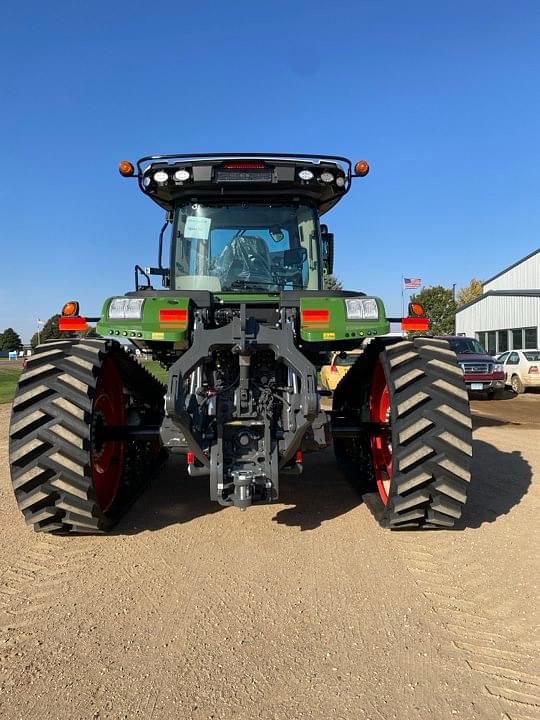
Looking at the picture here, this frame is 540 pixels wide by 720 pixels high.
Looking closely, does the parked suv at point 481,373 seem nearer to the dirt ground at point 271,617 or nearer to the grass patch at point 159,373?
the grass patch at point 159,373

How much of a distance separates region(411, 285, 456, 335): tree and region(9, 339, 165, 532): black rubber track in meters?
55.0

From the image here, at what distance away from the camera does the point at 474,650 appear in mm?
2865

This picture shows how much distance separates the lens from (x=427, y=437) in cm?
421

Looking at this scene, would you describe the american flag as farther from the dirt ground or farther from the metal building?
the dirt ground

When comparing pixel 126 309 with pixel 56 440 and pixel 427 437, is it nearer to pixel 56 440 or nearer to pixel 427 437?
pixel 56 440

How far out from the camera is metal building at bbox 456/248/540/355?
29047 mm

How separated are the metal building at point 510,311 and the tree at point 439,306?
61.3 ft

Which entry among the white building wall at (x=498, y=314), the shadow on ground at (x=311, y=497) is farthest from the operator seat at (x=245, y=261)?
the white building wall at (x=498, y=314)

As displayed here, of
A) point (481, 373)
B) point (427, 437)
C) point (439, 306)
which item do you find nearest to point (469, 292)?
point (439, 306)

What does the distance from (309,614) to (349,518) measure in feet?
6.05

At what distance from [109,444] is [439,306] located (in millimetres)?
58290

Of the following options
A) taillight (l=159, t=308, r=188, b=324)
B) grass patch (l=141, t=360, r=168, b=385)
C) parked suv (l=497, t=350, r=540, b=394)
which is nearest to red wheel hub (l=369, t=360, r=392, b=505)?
taillight (l=159, t=308, r=188, b=324)

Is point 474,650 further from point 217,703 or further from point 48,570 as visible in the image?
point 48,570

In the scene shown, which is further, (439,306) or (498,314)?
(439,306)
